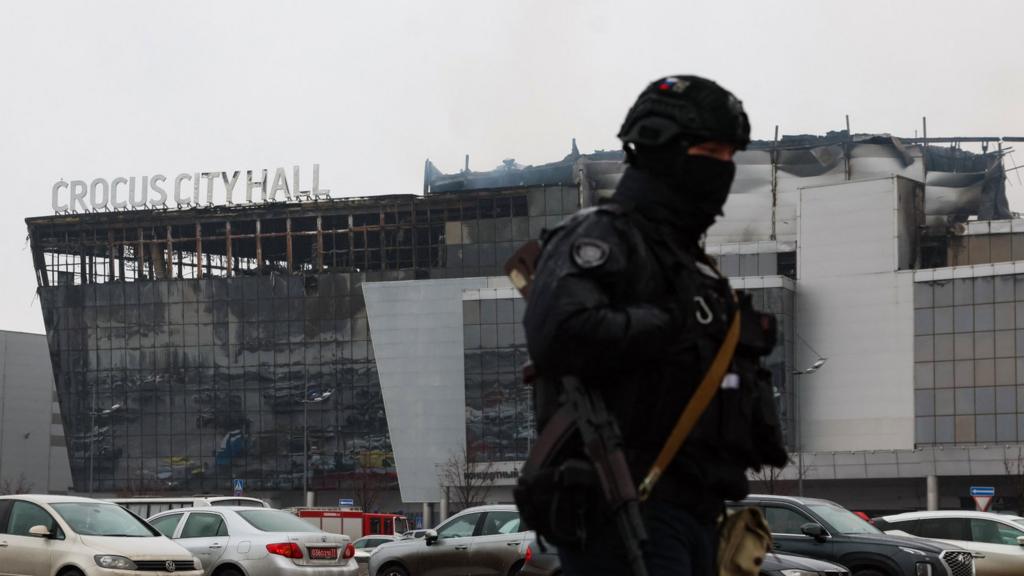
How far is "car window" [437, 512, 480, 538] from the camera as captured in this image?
66.6 ft

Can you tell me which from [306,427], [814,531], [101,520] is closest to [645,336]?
[101,520]

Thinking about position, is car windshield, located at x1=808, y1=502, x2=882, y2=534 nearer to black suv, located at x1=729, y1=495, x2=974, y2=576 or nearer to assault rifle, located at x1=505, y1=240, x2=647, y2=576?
black suv, located at x1=729, y1=495, x2=974, y2=576

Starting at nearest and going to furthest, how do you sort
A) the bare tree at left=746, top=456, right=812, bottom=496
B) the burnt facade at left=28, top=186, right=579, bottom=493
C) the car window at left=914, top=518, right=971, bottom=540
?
the car window at left=914, top=518, right=971, bottom=540 < the bare tree at left=746, top=456, right=812, bottom=496 < the burnt facade at left=28, top=186, right=579, bottom=493

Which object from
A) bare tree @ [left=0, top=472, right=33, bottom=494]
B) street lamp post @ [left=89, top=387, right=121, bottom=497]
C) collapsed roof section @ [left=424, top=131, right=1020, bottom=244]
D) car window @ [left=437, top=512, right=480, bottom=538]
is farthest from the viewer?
bare tree @ [left=0, top=472, right=33, bottom=494]

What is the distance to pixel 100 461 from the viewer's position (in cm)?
10294

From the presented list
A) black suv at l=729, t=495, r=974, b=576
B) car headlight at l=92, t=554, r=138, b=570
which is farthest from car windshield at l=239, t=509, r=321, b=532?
black suv at l=729, t=495, r=974, b=576

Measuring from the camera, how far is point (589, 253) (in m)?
3.64

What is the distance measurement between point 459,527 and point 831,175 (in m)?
79.7

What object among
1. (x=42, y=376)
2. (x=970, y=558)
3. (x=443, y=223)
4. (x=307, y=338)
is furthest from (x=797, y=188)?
(x=970, y=558)

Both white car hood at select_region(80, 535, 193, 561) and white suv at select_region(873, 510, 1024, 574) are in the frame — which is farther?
white suv at select_region(873, 510, 1024, 574)

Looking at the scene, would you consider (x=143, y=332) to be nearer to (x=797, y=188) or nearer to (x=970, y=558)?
(x=797, y=188)

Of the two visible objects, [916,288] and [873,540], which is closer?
[873,540]

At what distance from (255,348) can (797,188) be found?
33631 millimetres

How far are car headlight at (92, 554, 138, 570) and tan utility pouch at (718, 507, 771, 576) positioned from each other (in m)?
13.7
